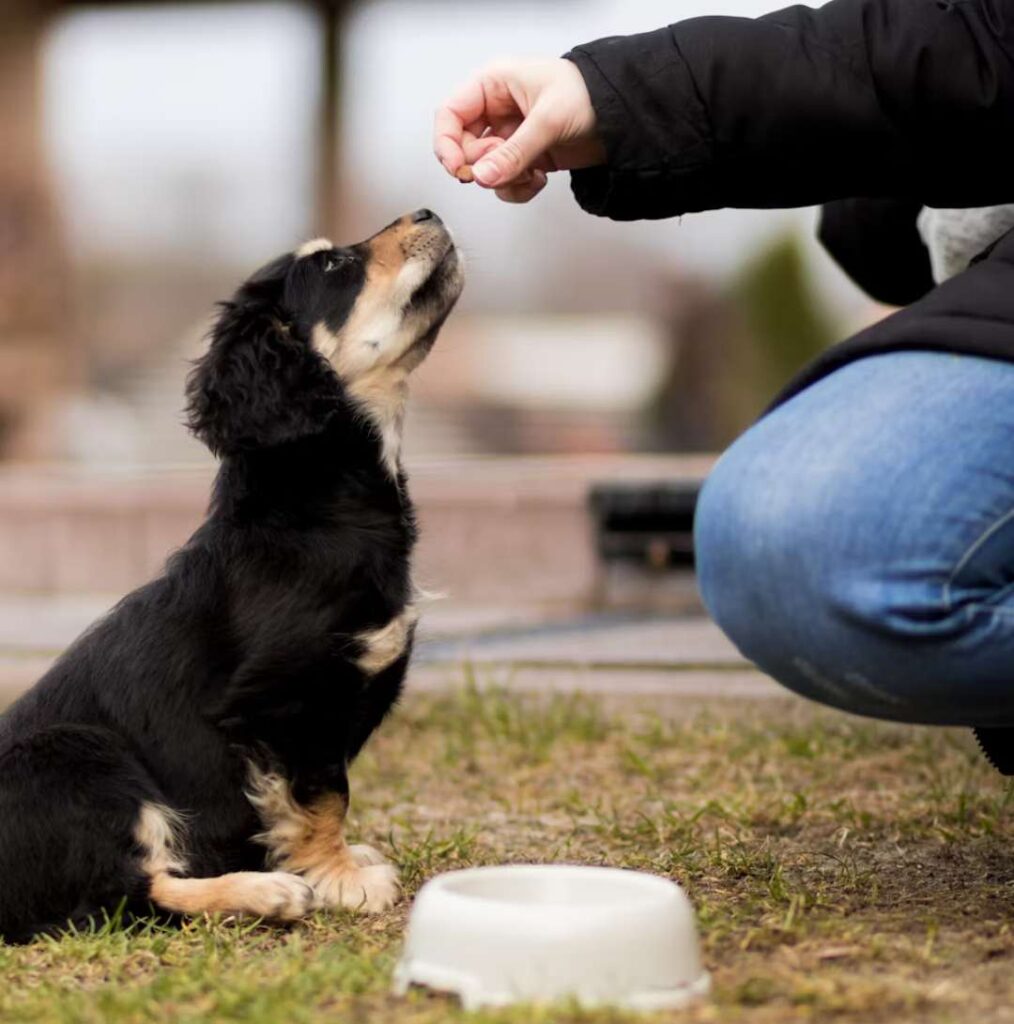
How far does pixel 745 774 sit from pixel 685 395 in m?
9.44

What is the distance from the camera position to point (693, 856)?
2.85 meters

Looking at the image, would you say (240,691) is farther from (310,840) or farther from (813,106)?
(813,106)

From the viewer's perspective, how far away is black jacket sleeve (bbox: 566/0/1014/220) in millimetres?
2271

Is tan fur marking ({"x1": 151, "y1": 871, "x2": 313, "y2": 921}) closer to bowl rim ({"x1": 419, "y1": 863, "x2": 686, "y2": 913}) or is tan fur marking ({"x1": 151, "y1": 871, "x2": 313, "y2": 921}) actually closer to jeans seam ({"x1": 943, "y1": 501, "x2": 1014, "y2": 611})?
bowl rim ({"x1": 419, "y1": 863, "x2": 686, "y2": 913})

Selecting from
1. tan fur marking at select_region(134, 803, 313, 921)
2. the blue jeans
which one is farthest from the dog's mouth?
the blue jeans

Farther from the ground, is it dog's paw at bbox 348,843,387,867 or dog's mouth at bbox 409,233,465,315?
dog's mouth at bbox 409,233,465,315

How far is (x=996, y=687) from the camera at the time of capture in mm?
2023

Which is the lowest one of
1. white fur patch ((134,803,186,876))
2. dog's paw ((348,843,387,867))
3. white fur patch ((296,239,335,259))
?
dog's paw ((348,843,387,867))

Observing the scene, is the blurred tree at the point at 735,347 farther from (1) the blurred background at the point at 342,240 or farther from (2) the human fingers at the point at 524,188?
(2) the human fingers at the point at 524,188

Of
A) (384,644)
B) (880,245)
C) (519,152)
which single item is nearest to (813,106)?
(519,152)

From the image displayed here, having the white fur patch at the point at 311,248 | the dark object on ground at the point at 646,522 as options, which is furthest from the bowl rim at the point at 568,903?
the dark object on ground at the point at 646,522

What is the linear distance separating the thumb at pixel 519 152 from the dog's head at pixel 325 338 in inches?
31.6

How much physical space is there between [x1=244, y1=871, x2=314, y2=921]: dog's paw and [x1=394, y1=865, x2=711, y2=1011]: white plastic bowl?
0.67 meters

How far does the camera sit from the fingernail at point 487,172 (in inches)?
92.1
